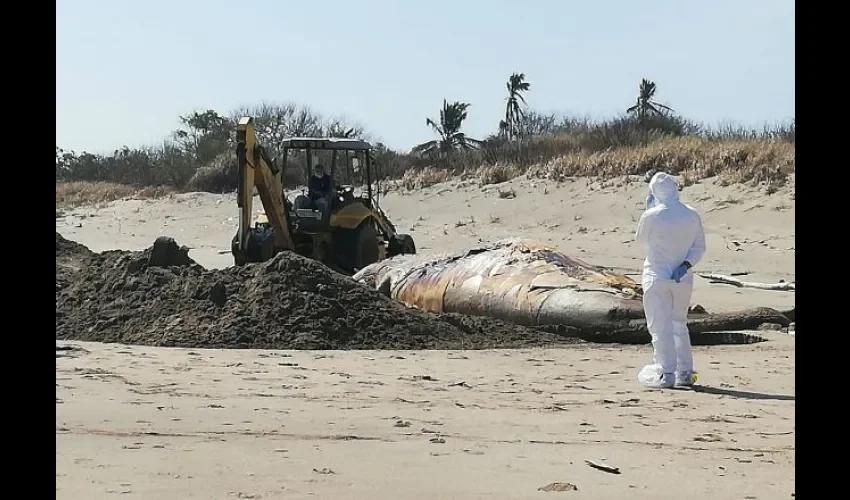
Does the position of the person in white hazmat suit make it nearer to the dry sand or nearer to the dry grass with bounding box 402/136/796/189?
the dry sand

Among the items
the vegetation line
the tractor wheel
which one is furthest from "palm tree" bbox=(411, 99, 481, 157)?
the tractor wheel

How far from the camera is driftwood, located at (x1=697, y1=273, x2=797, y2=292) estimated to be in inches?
618

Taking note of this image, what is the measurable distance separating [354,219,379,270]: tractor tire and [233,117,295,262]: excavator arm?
110 cm

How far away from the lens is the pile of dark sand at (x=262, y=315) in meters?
11.1

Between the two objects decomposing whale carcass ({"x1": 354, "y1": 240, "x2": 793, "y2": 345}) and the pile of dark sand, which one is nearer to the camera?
the pile of dark sand

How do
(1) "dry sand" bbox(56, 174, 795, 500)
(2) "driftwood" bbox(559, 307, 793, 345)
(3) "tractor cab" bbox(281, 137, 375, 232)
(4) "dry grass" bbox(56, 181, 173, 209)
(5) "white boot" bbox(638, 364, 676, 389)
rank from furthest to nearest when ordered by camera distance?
(4) "dry grass" bbox(56, 181, 173, 209)
(3) "tractor cab" bbox(281, 137, 375, 232)
(2) "driftwood" bbox(559, 307, 793, 345)
(5) "white boot" bbox(638, 364, 676, 389)
(1) "dry sand" bbox(56, 174, 795, 500)

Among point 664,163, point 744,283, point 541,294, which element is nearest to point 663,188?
point 541,294

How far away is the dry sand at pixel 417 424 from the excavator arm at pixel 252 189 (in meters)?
5.44

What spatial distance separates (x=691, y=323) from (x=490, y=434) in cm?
539

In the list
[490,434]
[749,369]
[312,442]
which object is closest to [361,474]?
[312,442]

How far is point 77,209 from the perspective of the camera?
3897 cm

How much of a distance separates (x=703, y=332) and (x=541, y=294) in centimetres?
177

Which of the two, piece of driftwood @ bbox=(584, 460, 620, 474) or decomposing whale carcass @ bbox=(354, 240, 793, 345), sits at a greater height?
decomposing whale carcass @ bbox=(354, 240, 793, 345)
